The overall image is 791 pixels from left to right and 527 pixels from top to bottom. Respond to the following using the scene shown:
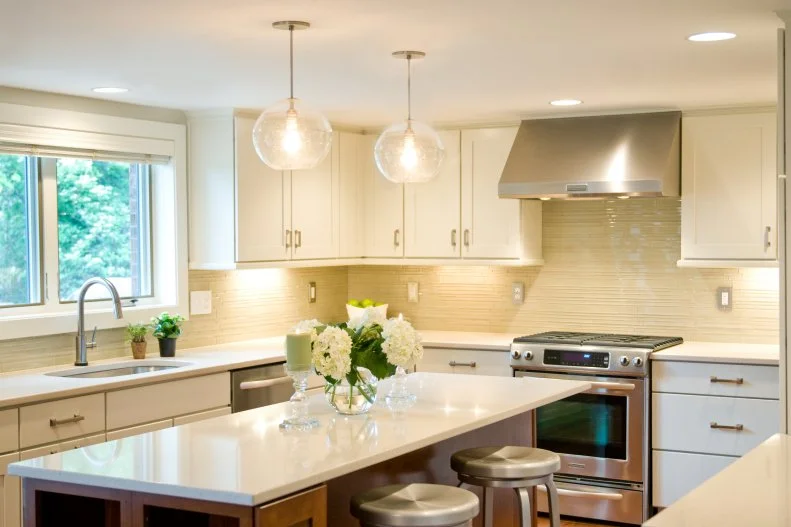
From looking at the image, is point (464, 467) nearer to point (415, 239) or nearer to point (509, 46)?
point (509, 46)

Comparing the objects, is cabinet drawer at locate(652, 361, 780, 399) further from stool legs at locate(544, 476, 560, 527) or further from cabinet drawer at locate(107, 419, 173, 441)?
cabinet drawer at locate(107, 419, 173, 441)

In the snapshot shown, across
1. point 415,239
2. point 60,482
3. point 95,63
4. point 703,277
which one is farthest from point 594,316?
point 60,482

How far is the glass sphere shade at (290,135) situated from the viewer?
3367mm

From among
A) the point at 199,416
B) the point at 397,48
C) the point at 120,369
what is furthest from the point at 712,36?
the point at 120,369

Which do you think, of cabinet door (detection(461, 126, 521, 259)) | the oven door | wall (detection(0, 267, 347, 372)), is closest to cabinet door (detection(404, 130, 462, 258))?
cabinet door (detection(461, 126, 521, 259))

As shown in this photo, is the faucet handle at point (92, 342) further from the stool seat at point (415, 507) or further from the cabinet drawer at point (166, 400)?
the stool seat at point (415, 507)

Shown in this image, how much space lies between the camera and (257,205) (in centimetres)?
543

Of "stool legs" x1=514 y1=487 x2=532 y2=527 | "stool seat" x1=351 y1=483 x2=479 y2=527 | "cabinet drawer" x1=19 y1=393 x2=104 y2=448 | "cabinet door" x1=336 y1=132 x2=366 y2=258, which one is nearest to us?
"stool seat" x1=351 y1=483 x2=479 y2=527

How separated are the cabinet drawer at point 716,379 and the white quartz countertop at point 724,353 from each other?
3cm

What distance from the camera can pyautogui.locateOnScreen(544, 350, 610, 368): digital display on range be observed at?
5.30 meters

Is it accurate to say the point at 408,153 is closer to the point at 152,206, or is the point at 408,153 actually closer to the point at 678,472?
the point at 152,206

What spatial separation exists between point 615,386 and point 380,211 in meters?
1.79

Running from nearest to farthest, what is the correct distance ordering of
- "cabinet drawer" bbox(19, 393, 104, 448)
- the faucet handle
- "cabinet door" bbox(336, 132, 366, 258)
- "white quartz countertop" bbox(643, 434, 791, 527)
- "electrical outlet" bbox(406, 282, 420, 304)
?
"white quartz countertop" bbox(643, 434, 791, 527) → "cabinet drawer" bbox(19, 393, 104, 448) → the faucet handle → "cabinet door" bbox(336, 132, 366, 258) → "electrical outlet" bbox(406, 282, 420, 304)

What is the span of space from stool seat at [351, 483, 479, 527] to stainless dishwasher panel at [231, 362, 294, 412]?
1952 mm
